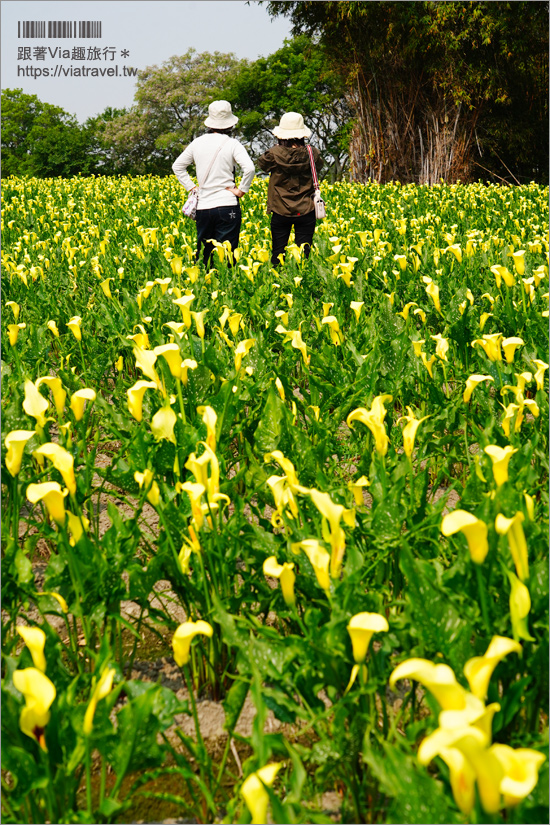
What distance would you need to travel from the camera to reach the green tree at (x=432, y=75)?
1828cm

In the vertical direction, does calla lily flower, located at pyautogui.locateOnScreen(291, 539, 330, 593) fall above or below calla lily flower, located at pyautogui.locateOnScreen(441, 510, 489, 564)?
below

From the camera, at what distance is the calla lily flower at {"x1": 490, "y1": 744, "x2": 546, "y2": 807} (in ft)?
2.63

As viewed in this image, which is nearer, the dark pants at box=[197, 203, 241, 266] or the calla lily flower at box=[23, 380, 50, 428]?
the calla lily flower at box=[23, 380, 50, 428]

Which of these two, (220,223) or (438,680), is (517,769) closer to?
(438,680)

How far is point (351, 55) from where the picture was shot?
66.6ft

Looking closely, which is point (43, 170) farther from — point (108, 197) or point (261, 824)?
point (261, 824)

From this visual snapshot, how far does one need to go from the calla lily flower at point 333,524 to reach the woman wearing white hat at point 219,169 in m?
4.79

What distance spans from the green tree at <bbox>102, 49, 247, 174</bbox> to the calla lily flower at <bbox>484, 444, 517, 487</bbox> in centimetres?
4630

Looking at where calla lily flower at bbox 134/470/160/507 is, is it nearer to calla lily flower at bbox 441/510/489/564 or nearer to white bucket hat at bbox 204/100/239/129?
calla lily flower at bbox 441/510/489/564

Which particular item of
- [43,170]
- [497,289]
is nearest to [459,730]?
[497,289]

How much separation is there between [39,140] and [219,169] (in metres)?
47.8

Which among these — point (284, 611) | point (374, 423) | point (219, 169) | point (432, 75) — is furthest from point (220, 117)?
point (432, 75)

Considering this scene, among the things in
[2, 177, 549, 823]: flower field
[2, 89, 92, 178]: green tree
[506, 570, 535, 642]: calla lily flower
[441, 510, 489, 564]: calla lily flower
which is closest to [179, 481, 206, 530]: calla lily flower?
[2, 177, 549, 823]: flower field

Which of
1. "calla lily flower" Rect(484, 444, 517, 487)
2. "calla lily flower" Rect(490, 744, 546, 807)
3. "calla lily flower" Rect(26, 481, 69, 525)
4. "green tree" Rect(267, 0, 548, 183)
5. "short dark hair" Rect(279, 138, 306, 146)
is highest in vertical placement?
"green tree" Rect(267, 0, 548, 183)
